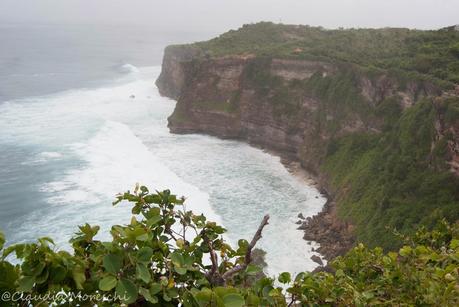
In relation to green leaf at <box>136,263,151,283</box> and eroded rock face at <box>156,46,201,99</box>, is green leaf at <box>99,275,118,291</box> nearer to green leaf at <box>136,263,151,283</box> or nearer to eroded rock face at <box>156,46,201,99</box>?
green leaf at <box>136,263,151,283</box>

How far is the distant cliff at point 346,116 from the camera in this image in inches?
1237

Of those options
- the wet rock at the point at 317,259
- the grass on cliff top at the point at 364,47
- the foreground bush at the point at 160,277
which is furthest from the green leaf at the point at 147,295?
the grass on cliff top at the point at 364,47

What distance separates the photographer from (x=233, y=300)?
4086mm

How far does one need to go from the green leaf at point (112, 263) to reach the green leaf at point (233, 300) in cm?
107

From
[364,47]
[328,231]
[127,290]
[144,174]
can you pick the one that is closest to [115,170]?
[144,174]

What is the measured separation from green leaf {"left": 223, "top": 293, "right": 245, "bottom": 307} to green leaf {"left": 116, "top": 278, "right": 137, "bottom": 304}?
0.86 metres

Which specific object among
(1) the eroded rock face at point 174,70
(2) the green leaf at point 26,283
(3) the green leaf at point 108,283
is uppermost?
(3) the green leaf at point 108,283

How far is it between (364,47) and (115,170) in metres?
35.7

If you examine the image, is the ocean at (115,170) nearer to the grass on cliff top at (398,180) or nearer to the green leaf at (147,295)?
the grass on cliff top at (398,180)

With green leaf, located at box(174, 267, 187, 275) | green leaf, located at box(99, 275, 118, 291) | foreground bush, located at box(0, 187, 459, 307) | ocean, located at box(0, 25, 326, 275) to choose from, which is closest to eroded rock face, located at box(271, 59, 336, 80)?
ocean, located at box(0, 25, 326, 275)

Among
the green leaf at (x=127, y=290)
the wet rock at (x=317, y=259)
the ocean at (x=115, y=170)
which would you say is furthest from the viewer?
the ocean at (x=115, y=170)

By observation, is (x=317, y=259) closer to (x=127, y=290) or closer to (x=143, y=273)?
(x=143, y=273)

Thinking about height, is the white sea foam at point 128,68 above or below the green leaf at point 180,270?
below

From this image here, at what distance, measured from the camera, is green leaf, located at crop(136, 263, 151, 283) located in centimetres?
427
